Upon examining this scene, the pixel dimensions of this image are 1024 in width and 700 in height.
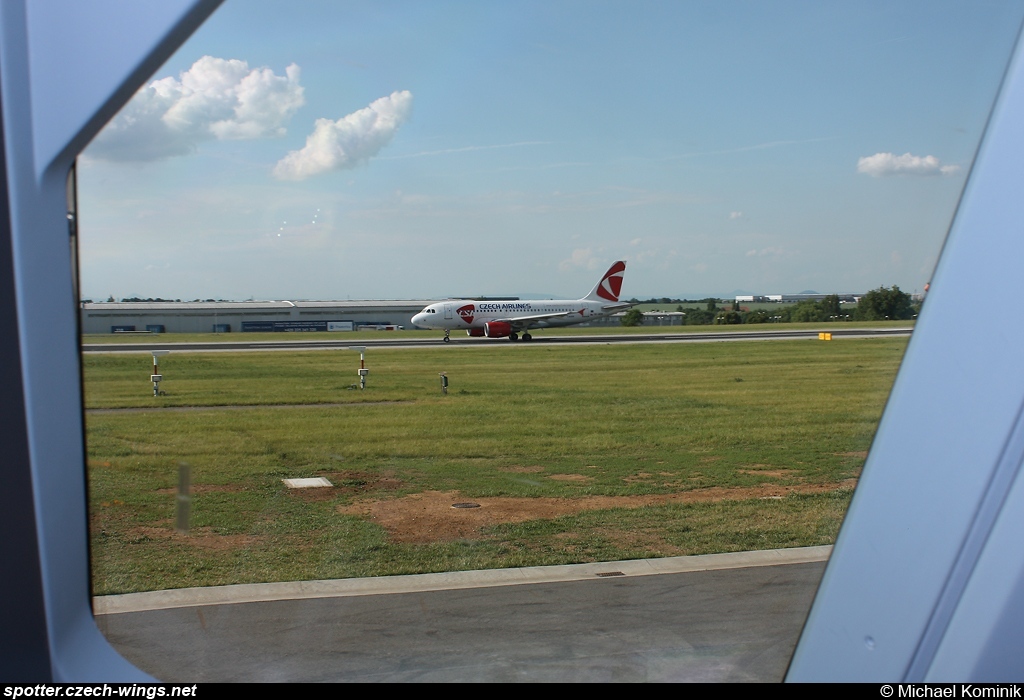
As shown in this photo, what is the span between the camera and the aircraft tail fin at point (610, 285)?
1.74 m

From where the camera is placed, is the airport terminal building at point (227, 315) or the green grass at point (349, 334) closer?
the green grass at point (349, 334)

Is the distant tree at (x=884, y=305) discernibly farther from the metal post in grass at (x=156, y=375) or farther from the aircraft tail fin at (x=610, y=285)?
the metal post in grass at (x=156, y=375)

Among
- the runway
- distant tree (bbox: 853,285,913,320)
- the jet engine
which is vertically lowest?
the jet engine

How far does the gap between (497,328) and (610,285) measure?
115 inches

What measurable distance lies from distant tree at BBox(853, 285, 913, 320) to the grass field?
0.05 metres

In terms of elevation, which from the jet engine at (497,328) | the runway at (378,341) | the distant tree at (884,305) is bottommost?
the jet engine at (497,328)

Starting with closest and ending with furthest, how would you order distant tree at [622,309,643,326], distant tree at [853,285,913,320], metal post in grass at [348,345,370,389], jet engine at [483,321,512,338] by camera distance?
distant tree at [853,285,913,320], distant tree at [622,309,643,326], metal post in grass at [348,345,370,389], jet engine at [483,321,512,338]

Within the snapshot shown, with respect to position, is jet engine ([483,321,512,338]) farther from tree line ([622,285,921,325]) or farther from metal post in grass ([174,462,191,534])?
metal post in grass ([174,462,191,534])

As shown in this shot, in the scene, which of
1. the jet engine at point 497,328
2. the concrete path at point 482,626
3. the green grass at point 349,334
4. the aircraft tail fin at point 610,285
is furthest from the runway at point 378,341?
the jet engine at point 497,328

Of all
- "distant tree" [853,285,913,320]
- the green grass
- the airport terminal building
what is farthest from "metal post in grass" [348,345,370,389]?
"distant tree" [853,285,913,320]

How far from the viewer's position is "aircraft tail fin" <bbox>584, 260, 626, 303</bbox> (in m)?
1.74

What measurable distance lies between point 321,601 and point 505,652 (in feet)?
1.59

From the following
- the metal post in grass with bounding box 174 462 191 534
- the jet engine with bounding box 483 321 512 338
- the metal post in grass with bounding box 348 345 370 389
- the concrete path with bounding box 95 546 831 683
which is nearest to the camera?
the concrete path with bounding box 95 546 831 683

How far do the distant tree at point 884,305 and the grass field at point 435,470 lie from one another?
0.05 m
